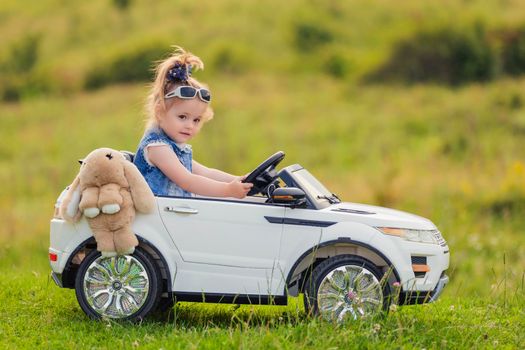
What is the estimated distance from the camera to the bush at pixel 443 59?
31172 mm

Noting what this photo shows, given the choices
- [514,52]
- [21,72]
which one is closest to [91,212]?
[514,52]

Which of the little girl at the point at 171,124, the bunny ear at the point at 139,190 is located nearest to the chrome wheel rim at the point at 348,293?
the little girl at the point at 171,124

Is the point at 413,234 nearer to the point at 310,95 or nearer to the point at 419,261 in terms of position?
the point at 419,261

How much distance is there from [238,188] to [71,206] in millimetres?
1178

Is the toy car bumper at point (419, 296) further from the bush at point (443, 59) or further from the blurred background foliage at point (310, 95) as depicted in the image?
the bush at point (443, 59)

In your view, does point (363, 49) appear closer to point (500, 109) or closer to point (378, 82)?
point (378, 82)

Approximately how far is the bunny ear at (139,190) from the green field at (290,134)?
842 millimetres

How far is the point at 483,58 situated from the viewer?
31469mm

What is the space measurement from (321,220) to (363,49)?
1097 inches

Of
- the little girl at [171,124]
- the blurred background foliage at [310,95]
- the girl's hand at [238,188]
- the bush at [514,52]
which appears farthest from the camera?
the bush at [514,52]

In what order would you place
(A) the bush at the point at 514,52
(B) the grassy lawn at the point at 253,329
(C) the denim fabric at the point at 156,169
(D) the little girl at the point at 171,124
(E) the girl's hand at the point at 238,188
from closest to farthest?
(B) the grassy lawn at the point at 253,329
(E) the girl's hand at the point at 238,188
(D) the little girl at the point at 171,124
(C) the denim fabric at the point at 156,169
(A) the bush at the point at 514,52

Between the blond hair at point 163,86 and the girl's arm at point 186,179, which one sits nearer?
the girl's arm at point 186,179

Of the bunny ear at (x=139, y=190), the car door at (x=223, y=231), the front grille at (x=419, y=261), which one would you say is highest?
the bunny ear at (x=139, y=190)

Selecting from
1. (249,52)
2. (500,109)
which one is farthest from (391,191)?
(249,52)
